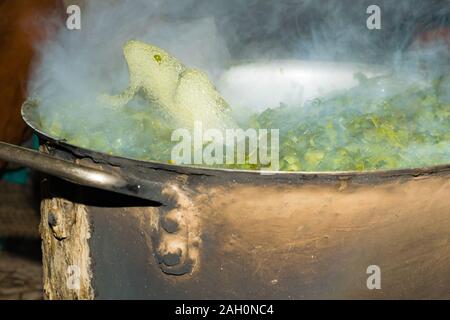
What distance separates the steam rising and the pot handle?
279mm

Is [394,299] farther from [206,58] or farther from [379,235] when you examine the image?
[206,58]

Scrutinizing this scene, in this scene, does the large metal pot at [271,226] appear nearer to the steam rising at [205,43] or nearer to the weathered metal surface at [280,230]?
the weathered metal surface at [280,230]

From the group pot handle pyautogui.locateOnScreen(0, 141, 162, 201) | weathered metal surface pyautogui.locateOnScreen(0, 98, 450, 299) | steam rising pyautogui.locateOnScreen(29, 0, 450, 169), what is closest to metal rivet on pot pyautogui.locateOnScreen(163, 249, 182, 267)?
weathered metal surface pyautogui.locateOnScreen(0, 98, 450, 299)

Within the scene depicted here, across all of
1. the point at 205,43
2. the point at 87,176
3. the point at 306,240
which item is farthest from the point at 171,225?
the point at 205,43

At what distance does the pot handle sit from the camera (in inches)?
64.0

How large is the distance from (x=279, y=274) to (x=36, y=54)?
240 cm

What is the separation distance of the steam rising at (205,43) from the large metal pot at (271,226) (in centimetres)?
29

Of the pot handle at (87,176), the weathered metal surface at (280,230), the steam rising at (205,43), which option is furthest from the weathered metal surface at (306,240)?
the steam rising at (205,43)

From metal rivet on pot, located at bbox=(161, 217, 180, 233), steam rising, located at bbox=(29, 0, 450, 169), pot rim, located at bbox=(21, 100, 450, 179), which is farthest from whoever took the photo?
steam rising, located at bbox=(29, 0, 450, 169)

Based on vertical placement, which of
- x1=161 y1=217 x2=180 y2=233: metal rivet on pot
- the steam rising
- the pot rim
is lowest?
x1=161 y1=217 x2=180 y2=233: metal rivet on pot

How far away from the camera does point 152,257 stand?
1.77 m

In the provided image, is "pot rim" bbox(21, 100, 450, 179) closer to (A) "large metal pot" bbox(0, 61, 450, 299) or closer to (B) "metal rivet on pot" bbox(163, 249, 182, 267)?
(A) "large metal pot" bbox(0, 61, 450, 299)

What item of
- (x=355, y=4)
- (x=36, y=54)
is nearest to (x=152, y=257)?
(x=36, y=54)

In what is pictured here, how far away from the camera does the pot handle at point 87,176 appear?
1625 millimetres
